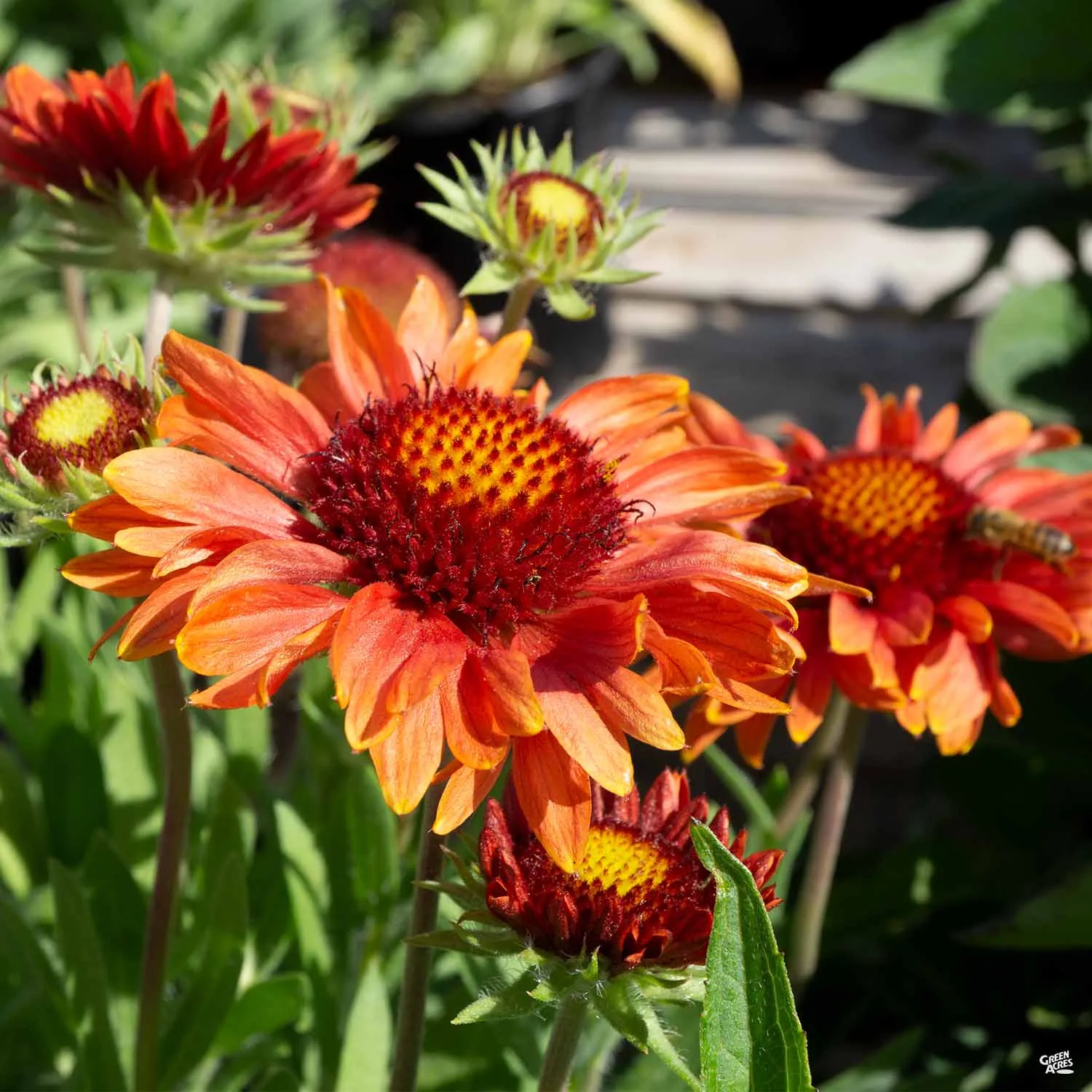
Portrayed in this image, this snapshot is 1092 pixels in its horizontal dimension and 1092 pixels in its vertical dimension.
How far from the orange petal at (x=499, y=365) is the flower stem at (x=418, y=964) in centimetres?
24

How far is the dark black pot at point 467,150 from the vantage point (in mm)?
2170

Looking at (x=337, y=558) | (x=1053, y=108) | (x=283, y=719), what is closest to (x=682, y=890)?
(x=337, y=558)

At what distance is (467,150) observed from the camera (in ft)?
8.07

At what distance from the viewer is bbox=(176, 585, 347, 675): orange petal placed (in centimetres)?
55

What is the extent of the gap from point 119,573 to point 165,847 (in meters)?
0.20

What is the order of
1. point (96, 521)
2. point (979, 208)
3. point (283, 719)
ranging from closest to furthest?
point (96, 521), point (283, 719), point (979, 208)

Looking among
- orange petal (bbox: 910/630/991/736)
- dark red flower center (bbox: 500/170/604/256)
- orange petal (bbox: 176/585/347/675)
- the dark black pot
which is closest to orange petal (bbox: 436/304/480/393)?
dark red flower center (bbox: 500/170/604/256)

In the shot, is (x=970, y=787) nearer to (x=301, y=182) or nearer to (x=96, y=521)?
(x=301, y=182)

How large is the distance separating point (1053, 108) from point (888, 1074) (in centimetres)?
144

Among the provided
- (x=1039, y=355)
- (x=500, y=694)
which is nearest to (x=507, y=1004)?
(x=500, y=694)

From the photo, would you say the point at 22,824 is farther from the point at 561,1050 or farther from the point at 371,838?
the point at 561,1050

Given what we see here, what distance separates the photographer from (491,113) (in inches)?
97.1

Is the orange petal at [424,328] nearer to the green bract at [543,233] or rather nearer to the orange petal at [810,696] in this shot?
the green bract at [543,233]

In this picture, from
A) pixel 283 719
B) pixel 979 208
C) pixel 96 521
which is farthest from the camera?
pixel 979 208
